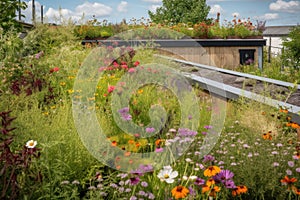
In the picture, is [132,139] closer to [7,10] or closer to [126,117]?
[126,117]

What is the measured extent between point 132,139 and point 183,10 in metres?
20.1

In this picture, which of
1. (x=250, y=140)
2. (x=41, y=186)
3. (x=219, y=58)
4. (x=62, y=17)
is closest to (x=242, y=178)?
(x=250, y=140)

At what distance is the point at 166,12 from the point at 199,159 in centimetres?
2075

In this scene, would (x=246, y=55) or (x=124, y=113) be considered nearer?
(x=124, y=113)

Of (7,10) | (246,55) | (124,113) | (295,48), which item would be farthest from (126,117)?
(246,55)

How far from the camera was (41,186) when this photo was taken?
2182mm

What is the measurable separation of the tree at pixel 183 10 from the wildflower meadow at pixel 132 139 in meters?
15.9

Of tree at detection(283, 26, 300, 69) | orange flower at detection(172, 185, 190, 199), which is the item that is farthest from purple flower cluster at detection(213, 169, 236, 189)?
tree at detection(283, 26, 300, 69)

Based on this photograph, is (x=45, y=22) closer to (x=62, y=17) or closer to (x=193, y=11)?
(x=62, y=17)

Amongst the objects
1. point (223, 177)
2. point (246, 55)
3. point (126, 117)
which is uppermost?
point (246, 55)

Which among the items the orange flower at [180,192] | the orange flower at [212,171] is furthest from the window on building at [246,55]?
the orange flower at [180,192]

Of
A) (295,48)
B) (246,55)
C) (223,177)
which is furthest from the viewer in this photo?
(246,55)

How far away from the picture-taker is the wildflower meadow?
7.24 feet

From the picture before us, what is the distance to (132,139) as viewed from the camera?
126 inches
